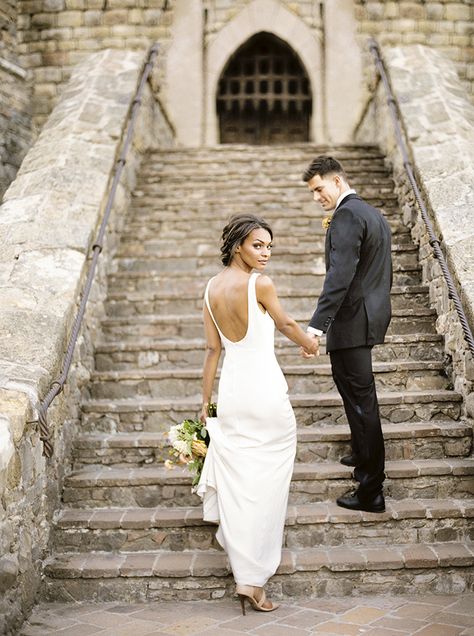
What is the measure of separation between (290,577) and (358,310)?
52.5 inches

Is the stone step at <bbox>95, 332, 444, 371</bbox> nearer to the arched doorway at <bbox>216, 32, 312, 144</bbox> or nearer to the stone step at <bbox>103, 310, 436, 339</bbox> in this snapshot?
the stone step at <bbox>103, 310, 436, 339</bbox>

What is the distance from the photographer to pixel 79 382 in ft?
13.4

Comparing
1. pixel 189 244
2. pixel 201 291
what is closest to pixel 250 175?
pixel 189 244

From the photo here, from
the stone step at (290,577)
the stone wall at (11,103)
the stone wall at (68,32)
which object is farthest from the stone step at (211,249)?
the stone wall at (68,32)

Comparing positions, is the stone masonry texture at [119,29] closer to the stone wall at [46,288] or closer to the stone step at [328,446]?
the stone wall at [46,288]

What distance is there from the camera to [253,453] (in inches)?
114

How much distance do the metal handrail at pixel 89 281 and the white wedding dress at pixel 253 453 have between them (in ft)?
2.65

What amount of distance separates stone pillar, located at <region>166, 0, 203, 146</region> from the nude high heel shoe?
28.3ft

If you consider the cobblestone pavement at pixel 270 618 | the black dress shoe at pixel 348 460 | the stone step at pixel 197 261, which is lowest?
the cobblestone pavement at pixel 270 618

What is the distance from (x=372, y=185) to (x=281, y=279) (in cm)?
193

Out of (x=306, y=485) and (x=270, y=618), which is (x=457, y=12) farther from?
(x=270, y=618)

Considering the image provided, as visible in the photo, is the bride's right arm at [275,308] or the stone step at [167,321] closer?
the bride's right arm at [275,308]

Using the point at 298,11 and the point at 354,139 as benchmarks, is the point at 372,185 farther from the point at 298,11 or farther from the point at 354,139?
the point at 298,11

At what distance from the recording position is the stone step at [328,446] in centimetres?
372
